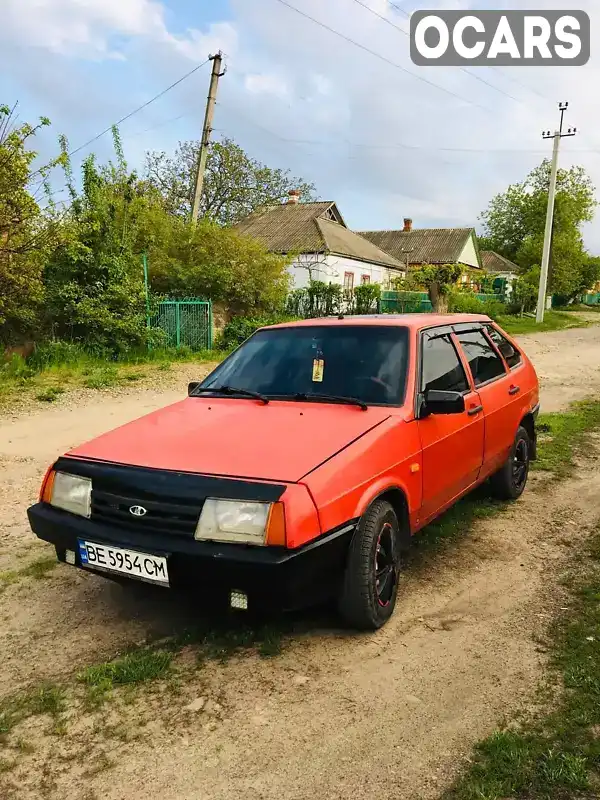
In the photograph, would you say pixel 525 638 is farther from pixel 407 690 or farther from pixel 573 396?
pixel 573 396

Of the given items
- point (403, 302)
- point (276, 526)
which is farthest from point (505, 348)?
point (403, 302)

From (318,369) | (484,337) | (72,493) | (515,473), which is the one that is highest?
(484,337)

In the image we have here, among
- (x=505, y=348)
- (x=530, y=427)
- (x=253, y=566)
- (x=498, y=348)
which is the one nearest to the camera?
(x=253, y=566)

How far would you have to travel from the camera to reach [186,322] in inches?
606

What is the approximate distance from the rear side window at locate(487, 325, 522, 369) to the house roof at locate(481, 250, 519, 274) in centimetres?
5652

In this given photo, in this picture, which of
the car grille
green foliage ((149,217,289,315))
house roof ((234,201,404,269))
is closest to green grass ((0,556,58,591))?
the car grille

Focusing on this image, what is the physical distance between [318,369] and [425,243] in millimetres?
47754

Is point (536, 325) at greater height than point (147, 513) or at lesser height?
greater

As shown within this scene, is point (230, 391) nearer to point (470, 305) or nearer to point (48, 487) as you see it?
point (48, 487)

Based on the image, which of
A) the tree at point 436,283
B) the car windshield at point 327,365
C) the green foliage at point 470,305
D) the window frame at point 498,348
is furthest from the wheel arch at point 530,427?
the tree at point 436,283

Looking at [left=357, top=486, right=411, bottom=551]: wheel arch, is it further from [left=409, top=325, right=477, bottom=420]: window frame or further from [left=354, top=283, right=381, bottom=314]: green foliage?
[left=354, top=283, right=381, bottom=314]: green foliage

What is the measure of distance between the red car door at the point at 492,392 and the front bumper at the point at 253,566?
210 centimetres

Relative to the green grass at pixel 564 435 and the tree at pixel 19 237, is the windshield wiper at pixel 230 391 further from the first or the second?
the tree at pixel 19 237

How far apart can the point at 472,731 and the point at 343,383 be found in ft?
6.67
